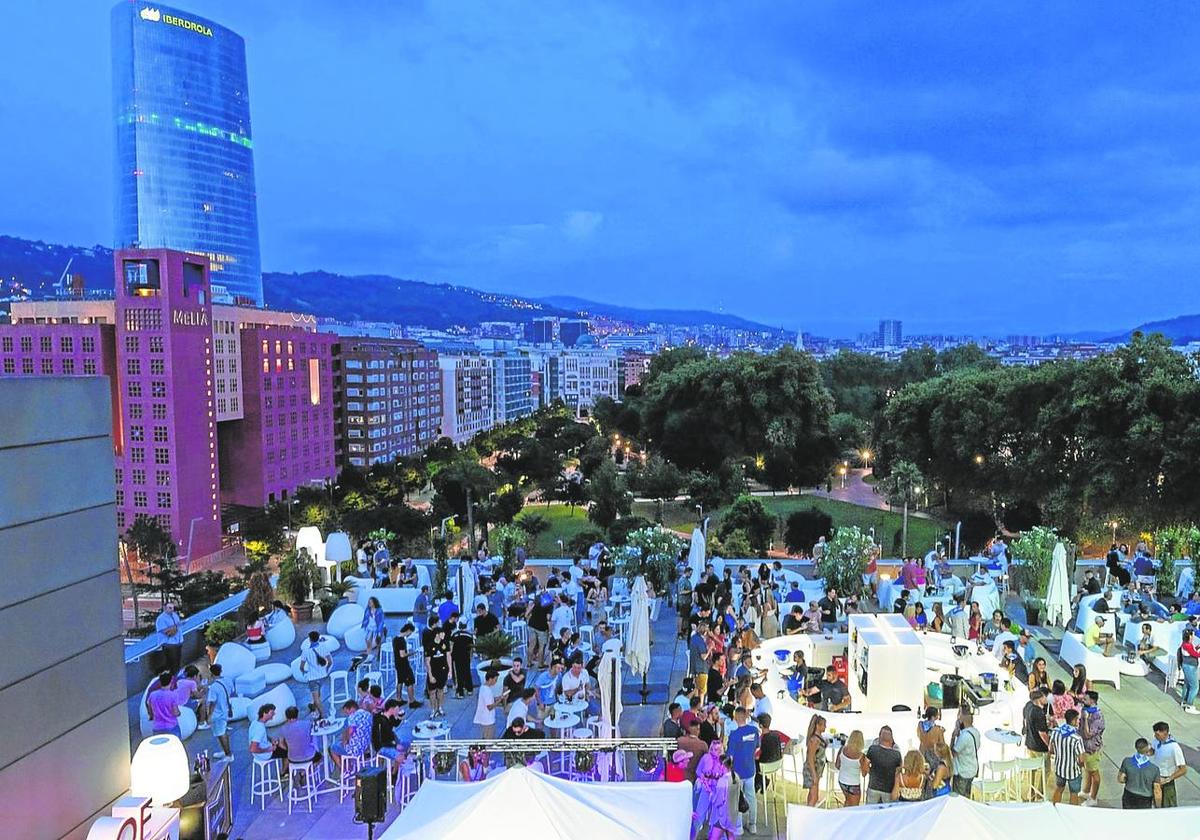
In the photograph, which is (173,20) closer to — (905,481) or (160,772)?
(905,481)

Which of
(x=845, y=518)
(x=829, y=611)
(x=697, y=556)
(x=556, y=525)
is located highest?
(x=697, y=556)

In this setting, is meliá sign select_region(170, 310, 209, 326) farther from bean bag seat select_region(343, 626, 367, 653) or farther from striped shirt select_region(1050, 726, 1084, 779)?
striped shirt select_region(1050, 726, 1084, 779)

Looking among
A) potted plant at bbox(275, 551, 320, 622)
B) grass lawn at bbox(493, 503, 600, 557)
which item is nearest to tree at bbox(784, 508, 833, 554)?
grass lawn at bbox(493, 503, 600, 557)

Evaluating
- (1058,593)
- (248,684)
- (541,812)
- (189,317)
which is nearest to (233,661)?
(248,684)

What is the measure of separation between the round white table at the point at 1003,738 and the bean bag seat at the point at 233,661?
9158mm

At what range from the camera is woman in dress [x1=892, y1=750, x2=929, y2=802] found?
7.62 m

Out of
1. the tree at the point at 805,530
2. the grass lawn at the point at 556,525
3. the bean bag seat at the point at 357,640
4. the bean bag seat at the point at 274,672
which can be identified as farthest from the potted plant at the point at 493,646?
the tree at the point at 805,530

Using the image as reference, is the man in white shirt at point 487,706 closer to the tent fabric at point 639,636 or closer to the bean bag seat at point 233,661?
the tent fabric at point 639,636

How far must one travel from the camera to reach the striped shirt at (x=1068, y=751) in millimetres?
8008

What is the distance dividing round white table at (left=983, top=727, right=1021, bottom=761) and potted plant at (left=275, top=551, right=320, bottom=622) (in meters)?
11.6

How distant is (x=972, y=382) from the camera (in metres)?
31.4

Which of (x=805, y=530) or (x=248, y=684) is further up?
(x=248, y=684)

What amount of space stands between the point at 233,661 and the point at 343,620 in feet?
8.90

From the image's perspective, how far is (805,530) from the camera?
2872cm
